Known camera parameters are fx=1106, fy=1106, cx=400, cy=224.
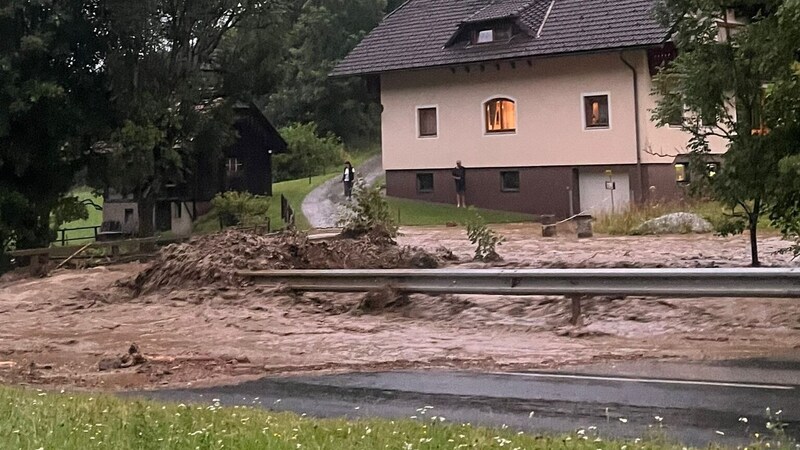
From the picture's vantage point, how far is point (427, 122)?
46.6m

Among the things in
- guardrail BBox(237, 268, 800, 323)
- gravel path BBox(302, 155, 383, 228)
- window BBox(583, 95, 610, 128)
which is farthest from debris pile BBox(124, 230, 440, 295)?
window BBox(583, 95, 610, 128)

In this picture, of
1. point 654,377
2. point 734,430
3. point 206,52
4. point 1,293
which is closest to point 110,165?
point 206,52

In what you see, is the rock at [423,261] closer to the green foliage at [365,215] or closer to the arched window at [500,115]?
the green foliage at [365,215]

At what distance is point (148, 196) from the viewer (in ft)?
122

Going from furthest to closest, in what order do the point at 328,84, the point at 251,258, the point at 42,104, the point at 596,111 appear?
1. the point at 328,84
2. the point at 596,111
3. the point at 42,104
4. the point at 251,258

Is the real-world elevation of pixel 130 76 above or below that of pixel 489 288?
above

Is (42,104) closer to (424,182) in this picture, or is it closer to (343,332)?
(424,182)

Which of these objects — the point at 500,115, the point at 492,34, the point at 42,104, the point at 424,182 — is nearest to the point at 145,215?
the point at 42,104

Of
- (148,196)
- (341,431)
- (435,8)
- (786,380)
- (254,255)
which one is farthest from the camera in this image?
(435,8)

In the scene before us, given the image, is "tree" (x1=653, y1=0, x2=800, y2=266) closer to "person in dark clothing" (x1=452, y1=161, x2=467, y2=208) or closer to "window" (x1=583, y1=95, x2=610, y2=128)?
"window" (x1=583, y1=95, x2=610, y2=128)

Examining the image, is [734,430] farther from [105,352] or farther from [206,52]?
[206,52]

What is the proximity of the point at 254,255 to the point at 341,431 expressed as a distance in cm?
1279

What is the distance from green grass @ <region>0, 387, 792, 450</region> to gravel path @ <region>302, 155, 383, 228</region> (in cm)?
2800

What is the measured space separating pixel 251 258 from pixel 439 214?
23.3m
